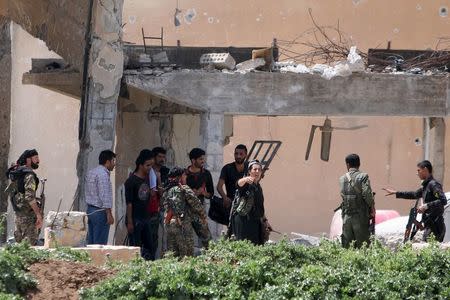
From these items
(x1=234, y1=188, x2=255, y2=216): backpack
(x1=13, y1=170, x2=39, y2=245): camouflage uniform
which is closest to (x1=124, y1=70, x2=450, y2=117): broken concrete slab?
(x1=13, y1=170, x2=39, y2=245): camouflage uniform

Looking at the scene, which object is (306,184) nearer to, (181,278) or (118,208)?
(118,208)

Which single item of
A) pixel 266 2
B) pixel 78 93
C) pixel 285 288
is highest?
pixel 266 2

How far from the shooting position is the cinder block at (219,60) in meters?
16.0

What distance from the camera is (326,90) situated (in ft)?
52.9

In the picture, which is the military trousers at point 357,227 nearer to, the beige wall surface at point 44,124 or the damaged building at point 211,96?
the damaged building at point 211,96

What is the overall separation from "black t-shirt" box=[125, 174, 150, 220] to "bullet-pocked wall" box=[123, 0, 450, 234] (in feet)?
32.5

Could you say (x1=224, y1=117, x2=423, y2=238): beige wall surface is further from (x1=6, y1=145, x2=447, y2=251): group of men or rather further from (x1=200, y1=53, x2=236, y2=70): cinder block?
(x1=6, y1=145, x2=447, y2=251): group of men

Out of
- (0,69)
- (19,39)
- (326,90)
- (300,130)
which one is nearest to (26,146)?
(19,39)

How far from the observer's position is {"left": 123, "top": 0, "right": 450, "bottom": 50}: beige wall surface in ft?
81.0

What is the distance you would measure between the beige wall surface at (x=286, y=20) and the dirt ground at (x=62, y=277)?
562 inches

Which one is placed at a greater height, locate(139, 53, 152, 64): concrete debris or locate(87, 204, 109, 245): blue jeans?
locate(139, 53, 152, 64): concrete debris

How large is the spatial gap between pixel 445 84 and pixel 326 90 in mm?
1530

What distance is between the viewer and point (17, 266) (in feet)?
33.7

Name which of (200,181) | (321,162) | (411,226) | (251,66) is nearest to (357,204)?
(411,226)
